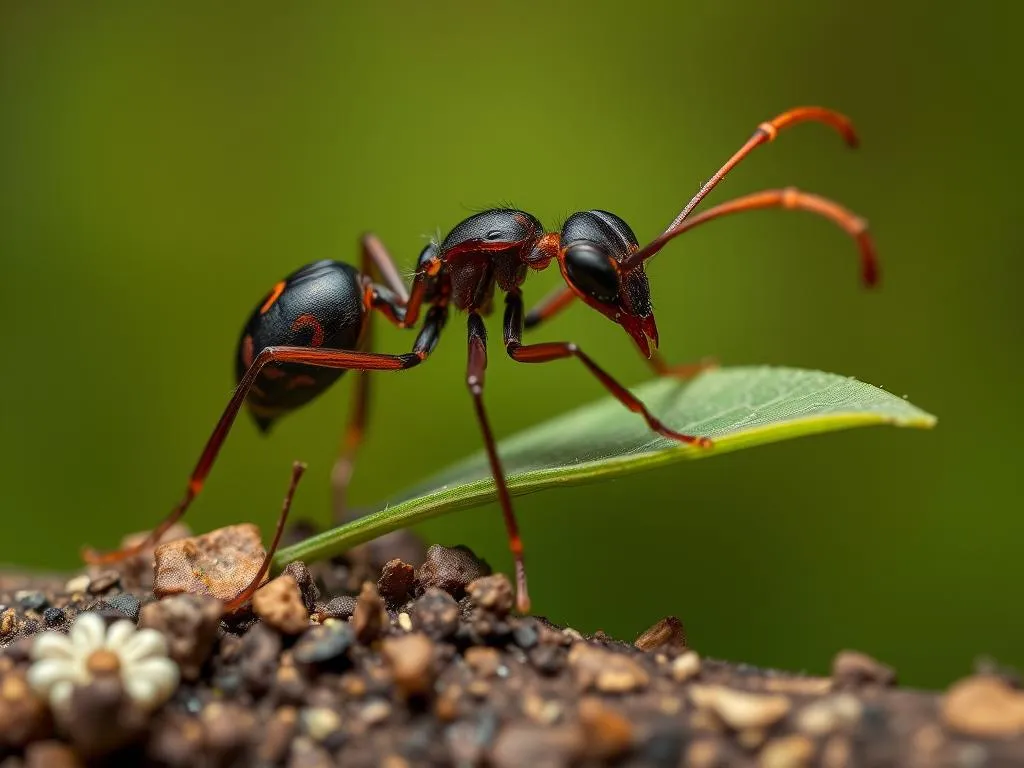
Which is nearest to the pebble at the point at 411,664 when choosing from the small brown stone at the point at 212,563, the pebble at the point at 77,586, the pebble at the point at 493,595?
the pebble at the point at 493,595

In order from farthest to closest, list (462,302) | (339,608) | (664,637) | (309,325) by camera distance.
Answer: (462,302)
(309,325)
(664,637)
(339,608)

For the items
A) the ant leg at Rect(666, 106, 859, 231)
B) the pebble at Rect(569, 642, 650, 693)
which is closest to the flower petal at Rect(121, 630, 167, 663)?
→ the pebble at Rect(569, 642, 650, 693)

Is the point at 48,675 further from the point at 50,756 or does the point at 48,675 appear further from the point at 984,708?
the point at 984,708

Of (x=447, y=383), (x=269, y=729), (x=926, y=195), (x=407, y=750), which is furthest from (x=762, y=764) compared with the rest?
(x=926, y=195)

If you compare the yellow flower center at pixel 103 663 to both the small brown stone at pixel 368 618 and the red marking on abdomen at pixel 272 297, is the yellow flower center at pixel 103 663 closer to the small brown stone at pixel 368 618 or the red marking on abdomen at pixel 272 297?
the small brown stone at pixel 368 618

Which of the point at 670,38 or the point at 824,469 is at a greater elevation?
the point at 670,38

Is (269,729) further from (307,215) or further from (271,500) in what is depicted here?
(307,215)

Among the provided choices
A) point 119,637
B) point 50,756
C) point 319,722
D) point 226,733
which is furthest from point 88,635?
point 319,722

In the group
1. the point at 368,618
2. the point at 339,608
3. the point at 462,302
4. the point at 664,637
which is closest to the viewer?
the point at 368,618
